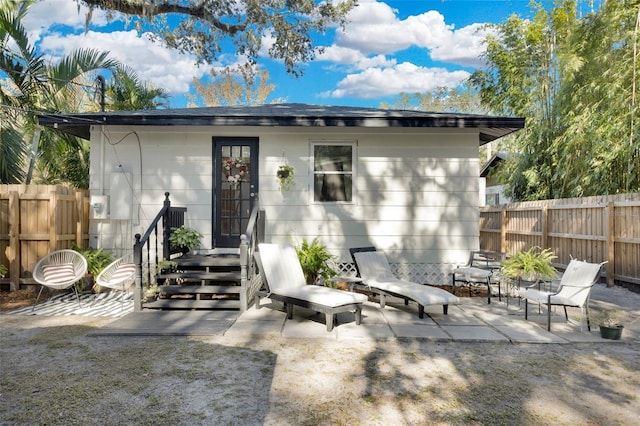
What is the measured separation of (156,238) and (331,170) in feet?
10.9

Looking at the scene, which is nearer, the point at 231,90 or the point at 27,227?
the point at 27,227

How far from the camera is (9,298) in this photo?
254 inches

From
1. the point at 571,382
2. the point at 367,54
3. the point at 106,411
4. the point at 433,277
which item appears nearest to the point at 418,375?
the point at 571,382

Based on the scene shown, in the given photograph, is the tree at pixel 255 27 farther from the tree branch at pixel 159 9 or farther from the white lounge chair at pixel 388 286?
the white lounge chair at pixel 388 286

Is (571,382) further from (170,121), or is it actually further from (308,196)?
(170,121)

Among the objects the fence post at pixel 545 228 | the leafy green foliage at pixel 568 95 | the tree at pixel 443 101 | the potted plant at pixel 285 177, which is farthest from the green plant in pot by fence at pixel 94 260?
the tree at pixel 443 101

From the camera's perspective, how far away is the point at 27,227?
681 cm

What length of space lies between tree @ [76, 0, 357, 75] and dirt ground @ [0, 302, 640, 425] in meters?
9.64

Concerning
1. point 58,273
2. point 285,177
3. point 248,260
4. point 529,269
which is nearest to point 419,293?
point 529,269

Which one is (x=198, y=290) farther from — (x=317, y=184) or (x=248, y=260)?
(x=317, y=184)

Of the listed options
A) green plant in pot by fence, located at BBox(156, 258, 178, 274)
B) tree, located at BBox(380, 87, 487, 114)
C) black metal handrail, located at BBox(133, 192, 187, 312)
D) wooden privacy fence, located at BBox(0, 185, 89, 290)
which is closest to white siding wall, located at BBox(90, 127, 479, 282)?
black metal handrail, located at BBox(133, 192, 187, 312)

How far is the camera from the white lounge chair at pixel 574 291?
493cm

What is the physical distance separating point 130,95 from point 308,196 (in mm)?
6985

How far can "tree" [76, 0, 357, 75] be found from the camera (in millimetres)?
11555
